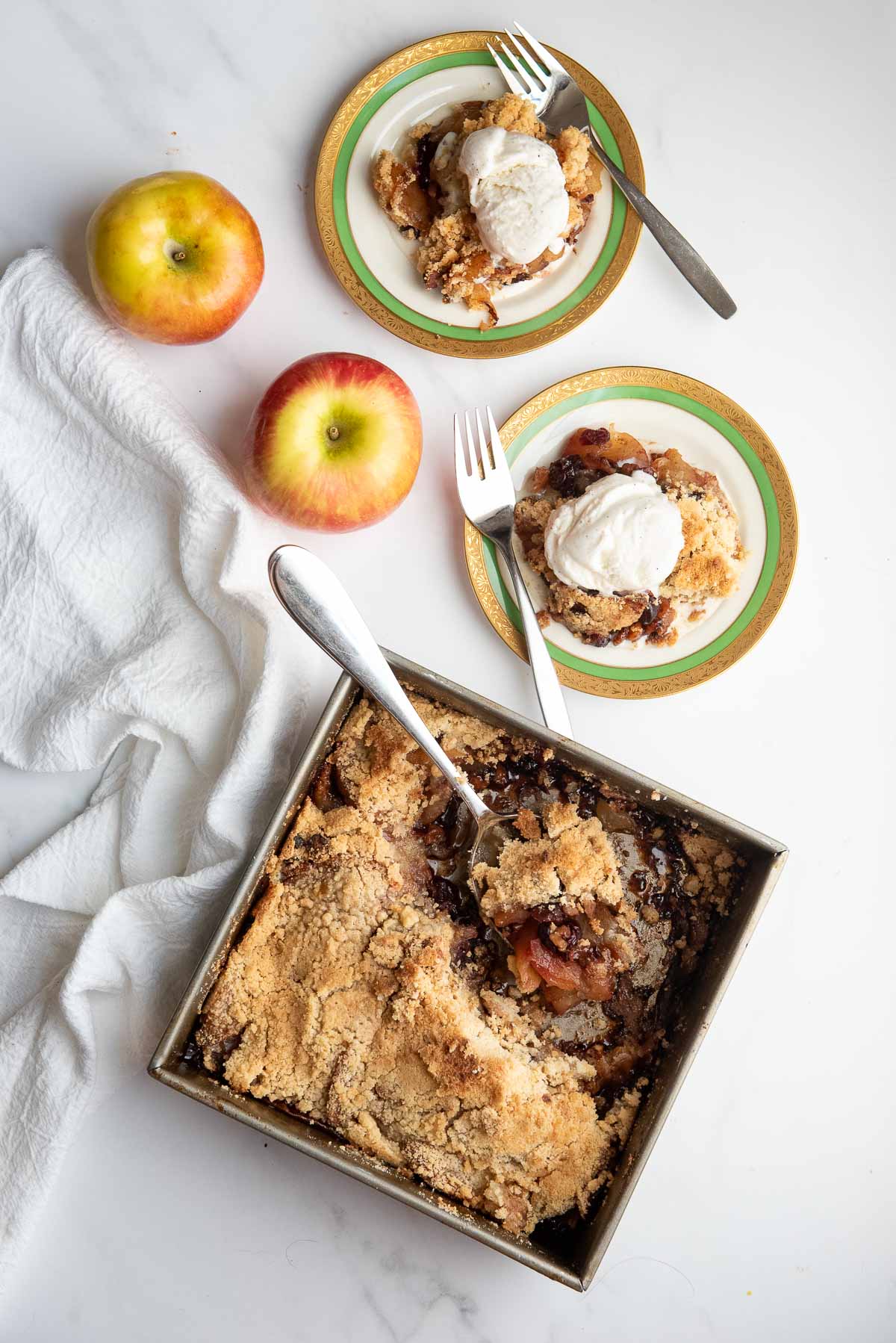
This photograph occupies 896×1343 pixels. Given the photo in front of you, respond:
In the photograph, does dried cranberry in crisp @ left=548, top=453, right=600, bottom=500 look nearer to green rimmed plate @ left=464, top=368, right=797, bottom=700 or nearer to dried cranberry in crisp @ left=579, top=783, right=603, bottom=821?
green rimmed plate @ left=464, top=368, right=797, bottom=700

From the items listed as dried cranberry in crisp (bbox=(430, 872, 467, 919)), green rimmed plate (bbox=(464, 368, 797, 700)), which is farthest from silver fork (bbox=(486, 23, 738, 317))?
dried cranberry in crisp (bbox=(430, 872, 467, 919))

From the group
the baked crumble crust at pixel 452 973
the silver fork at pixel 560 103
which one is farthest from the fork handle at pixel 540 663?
the silver fork at pixel 560 103

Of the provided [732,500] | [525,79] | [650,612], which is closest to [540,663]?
[650,612]

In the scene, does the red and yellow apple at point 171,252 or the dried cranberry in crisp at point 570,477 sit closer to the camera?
the red and yellow apple at point 171,252

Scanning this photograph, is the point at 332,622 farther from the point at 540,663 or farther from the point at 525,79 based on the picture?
the point at 525,79

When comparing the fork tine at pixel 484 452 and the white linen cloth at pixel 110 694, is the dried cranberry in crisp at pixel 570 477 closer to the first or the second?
the fork tine at pixel 484 452

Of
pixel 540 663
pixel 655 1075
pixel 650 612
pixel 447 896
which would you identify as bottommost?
pixel 655 1075
